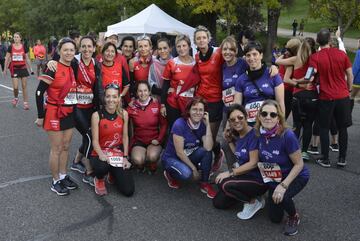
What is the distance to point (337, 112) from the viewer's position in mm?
5230

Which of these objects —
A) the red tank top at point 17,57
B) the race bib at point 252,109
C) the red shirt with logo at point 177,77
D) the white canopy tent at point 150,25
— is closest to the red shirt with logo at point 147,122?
the red shirt with logo at point 177,77

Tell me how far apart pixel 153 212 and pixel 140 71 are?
80.9 inches

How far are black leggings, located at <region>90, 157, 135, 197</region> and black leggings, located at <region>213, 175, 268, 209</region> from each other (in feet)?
3.45

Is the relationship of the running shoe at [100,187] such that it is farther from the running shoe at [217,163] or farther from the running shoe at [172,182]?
the running shoe at [217,163]

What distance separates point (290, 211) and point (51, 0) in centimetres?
3281

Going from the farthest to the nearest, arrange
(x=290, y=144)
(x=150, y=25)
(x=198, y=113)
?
(x=150, y=25) < (x=198, y=113) < (x=290, y=144)

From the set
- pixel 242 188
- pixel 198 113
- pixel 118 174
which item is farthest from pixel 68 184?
pixel 242 188

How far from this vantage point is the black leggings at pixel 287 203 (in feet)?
11.6

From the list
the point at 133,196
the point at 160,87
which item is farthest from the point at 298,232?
the point at 160,87

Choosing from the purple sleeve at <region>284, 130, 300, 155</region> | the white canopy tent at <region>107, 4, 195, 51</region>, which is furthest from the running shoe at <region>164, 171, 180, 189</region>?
the white canopy tent at <region>107, 4, 195, 51</region>

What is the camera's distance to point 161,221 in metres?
3.76

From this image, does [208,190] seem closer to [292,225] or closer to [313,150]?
[292,225]

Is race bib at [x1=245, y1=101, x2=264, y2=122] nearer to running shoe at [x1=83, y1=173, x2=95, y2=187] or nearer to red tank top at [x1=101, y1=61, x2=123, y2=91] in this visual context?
red tank top at [x1=101, y1=61, x2=123, y2=91]

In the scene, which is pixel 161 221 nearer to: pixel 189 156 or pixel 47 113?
pixel 189 156
